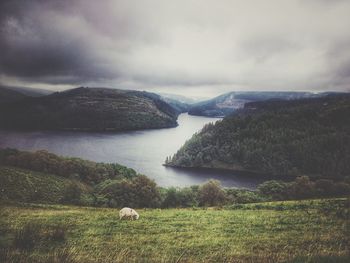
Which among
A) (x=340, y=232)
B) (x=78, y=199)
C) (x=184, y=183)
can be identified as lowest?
(x=184, y=183)

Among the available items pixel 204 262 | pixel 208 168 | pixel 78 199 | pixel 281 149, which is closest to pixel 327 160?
pixel 281 149

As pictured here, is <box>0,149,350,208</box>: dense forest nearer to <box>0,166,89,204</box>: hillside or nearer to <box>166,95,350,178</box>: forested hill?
<box>0,166,89,204</box>: hillside

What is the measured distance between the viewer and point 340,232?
45.7 feet

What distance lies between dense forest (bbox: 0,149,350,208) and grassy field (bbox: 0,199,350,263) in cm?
2605

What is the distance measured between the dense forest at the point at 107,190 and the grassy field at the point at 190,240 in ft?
85.5

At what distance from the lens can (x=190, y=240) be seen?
13602 millimetres

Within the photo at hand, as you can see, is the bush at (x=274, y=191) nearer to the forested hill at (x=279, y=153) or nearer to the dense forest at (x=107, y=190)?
the dense forest at (x=107, y=190)

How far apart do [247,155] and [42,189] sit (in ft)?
430

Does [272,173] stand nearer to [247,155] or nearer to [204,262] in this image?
[247,155]

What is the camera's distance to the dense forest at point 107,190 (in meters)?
54.9

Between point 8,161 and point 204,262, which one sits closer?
point 204,262

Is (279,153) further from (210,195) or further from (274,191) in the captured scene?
(210,195)

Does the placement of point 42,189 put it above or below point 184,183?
above

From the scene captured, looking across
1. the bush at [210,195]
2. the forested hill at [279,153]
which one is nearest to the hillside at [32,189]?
the bush at [210,195]
